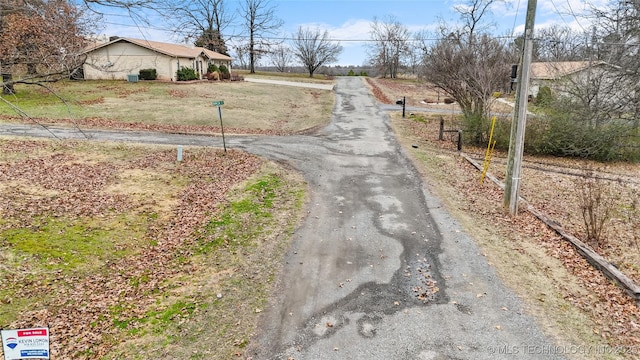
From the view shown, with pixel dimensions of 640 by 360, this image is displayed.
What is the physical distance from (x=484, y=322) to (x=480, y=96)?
15.2 metres

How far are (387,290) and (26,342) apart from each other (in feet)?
16.4

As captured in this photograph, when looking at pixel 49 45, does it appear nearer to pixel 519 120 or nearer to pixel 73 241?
pixel 73 241

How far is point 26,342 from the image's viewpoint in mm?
3840

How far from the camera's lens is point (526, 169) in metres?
16.1

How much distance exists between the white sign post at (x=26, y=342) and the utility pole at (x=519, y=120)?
9796 millimetres

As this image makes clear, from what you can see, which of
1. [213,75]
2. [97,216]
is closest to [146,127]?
[97,216]

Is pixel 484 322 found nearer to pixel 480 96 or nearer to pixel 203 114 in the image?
pixel 480 96

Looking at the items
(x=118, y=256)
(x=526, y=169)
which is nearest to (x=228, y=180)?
(x=118, y=256)

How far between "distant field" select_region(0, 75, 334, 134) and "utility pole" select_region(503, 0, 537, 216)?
45.3ft

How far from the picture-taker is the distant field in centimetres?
2189

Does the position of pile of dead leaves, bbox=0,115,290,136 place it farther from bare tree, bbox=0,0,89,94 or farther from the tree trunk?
bare tree, bbox=0,0,89,94

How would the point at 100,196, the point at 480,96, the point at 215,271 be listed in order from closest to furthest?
the point at 215,271, the point at 100,196, the point at 480,96

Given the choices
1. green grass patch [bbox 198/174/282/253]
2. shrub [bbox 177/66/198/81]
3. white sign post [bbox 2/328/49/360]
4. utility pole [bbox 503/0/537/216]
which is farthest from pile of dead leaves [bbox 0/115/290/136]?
shrub [bbox 177/66/198/81]

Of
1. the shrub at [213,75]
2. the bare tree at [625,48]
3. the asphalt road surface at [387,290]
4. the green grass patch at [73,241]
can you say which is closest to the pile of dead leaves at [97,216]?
the green grass patch at [73,241]
